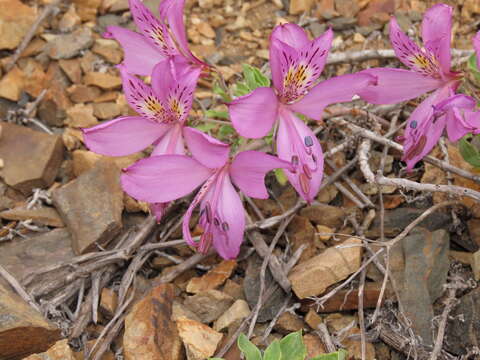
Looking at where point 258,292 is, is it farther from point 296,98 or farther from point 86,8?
point 86,8

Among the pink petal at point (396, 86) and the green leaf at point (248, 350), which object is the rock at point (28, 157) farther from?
the pink petal at point (396, 86)

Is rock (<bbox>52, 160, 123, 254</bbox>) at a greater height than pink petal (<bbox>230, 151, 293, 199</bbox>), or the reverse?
pink petal (<bbox>230, 151, 293, 199</bbox>)

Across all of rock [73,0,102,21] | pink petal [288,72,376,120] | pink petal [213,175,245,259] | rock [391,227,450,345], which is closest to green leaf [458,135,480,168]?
rock [391,227,450,345]

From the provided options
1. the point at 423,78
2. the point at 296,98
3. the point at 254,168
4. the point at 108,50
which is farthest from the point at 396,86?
the point at 108,50

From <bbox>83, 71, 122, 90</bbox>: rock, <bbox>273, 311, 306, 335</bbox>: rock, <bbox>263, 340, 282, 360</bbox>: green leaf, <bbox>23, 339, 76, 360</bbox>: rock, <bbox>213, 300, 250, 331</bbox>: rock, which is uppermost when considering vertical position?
<bbox>83, 71, 122, 90</bbox>: rock

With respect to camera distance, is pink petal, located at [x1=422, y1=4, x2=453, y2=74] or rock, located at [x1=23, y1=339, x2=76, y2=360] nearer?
pink petal, located at [x1=422, y1=4, x2=453, y2=74]

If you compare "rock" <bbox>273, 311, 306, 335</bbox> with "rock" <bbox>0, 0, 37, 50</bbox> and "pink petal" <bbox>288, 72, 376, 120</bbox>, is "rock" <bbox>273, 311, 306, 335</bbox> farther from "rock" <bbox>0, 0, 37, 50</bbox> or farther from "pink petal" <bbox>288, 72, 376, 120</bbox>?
"rock" <bbox>0, 0, 37, 50</bbox>

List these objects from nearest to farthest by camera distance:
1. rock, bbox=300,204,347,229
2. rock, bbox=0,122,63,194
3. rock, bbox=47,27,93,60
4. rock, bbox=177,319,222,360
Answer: rock, bbox=177,319,222,360 → rock, bbox=300,204,347,229 → rock, bbox=0,122,63,194 → rock, bbox=47,27,93,60
